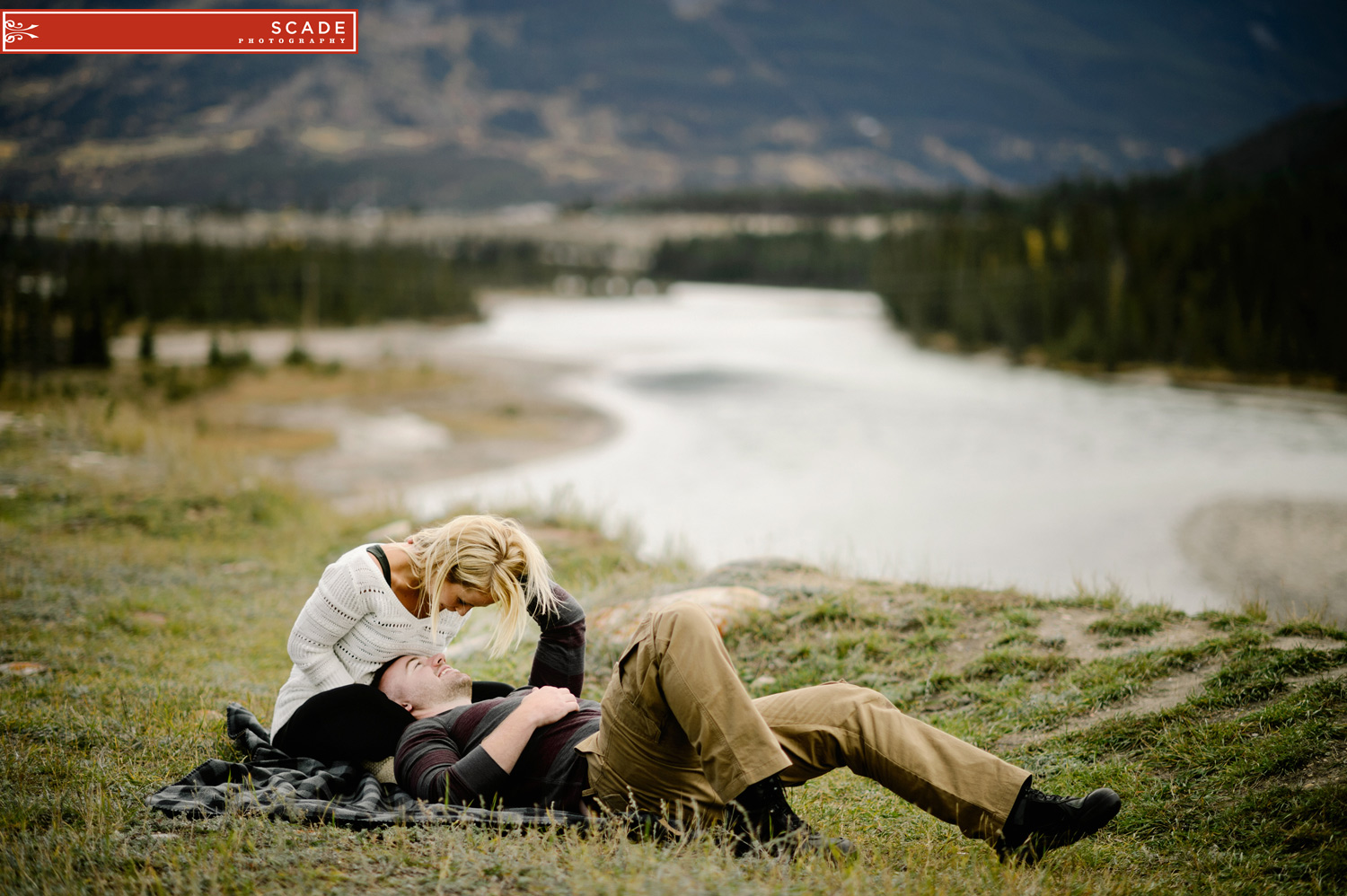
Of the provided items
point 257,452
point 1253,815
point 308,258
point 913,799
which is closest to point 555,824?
point 913,799

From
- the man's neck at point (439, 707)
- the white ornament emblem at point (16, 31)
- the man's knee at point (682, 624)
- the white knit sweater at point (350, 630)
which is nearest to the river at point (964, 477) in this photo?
the man's neck at point (439, 707)

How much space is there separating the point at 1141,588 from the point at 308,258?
56398mm

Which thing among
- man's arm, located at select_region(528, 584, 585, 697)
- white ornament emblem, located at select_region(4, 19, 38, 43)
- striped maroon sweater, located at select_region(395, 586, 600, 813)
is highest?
white ornament emblem, located at select_region(4, 19, 38, 43)

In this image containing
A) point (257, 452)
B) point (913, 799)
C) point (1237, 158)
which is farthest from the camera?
point (1237, 158)

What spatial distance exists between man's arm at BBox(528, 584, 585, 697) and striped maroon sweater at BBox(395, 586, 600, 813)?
82mm

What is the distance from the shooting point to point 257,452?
20203 millimetres

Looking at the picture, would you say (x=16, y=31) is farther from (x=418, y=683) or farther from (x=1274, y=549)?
(x=1274, y=549)

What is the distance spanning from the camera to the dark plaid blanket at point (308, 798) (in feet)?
11.6

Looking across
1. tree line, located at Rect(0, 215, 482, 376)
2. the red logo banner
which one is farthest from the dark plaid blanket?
tree line, located at Rect(0, 215, 482, 376)

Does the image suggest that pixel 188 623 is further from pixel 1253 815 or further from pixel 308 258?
pixel 308 258

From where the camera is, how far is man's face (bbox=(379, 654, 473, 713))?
4.21m

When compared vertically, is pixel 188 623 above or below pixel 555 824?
below

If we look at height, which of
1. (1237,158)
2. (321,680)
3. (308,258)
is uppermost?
(1237,158)

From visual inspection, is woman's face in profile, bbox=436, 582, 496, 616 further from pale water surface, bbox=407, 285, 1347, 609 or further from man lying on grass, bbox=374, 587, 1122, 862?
pale water surface, bbox=407, 285, 1347, 609
